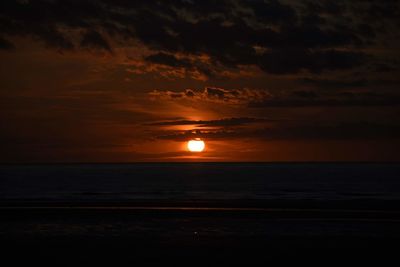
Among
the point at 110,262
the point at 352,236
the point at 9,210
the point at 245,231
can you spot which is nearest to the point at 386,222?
the point at 352,236

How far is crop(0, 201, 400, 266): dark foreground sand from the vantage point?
83.8ft

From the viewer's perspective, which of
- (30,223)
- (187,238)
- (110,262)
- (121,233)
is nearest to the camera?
(110,262)

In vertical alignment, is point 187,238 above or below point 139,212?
below

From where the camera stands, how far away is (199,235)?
32.2m

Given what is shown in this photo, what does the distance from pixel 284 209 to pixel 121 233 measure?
62.5 feet

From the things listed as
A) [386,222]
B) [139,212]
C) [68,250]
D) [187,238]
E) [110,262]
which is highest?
[139,212]

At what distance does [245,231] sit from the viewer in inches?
1347

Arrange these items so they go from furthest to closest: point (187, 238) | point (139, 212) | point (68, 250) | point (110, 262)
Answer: point (139, 212)
point (187, 238)
point (68, 250)
point (110, 262)

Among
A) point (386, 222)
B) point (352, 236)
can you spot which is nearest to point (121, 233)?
point (352, 236)

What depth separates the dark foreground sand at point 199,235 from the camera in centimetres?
2555

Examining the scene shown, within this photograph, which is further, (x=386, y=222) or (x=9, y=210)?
(x=9, y=210)

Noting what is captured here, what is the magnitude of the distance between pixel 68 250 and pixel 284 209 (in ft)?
81.6

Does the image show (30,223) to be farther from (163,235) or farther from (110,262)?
(110,262)

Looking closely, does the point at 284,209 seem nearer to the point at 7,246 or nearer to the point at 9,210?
the point at 9,210
